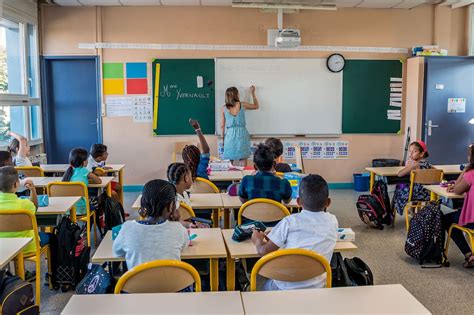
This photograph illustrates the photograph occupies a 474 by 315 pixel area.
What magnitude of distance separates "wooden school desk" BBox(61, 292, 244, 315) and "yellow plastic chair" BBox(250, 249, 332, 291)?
252 mm

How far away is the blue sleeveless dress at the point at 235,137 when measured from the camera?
22.4 ft

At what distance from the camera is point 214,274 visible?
9.14ft

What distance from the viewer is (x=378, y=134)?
26.4ft

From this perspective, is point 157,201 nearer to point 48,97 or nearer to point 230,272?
point 230,272

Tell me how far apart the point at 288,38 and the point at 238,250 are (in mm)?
5190

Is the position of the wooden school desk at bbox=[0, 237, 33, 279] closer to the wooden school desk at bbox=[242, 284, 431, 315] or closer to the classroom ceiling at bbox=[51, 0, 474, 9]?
the wooden school desk at bbox=[242, 284, 431, 315]

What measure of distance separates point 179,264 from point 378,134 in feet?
21.5

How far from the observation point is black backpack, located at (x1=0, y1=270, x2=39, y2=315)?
2.42 meters

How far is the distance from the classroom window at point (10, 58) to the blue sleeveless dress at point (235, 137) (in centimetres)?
298

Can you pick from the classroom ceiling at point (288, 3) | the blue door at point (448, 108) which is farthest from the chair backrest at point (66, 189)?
the blue door at point (448, 108)

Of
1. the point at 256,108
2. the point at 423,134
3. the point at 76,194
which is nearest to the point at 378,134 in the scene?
the point at 423,134

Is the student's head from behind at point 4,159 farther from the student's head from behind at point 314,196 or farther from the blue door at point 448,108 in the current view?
the blue door at point 448,108

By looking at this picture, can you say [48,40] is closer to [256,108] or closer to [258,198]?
[256,108]

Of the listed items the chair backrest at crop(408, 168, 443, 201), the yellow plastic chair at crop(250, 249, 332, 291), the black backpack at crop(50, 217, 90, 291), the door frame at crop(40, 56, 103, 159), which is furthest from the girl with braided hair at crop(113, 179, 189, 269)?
the door frame at crop(40, 56, 103, 159)
